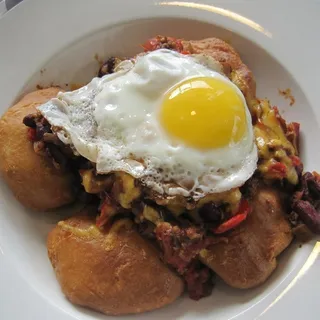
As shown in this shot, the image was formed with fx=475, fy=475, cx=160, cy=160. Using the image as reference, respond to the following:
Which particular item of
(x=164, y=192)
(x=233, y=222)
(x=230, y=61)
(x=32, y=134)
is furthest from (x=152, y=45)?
(x=233, y=222)

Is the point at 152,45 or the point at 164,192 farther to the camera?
the point at 152,45

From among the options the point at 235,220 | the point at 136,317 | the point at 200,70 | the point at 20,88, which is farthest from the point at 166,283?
the point at 20,88

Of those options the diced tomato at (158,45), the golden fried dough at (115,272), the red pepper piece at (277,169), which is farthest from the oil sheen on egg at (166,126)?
the golden fried dough at (115,272)

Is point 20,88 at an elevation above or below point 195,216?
above

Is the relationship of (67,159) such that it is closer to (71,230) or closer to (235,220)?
(71,230)

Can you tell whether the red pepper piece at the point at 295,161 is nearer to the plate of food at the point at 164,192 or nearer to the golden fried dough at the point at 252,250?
the plate of food at the point at 164,192

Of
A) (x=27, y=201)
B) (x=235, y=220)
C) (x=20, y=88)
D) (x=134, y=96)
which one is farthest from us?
(x=20, y=88)

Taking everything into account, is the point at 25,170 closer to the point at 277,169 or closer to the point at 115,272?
the point at 115,272
